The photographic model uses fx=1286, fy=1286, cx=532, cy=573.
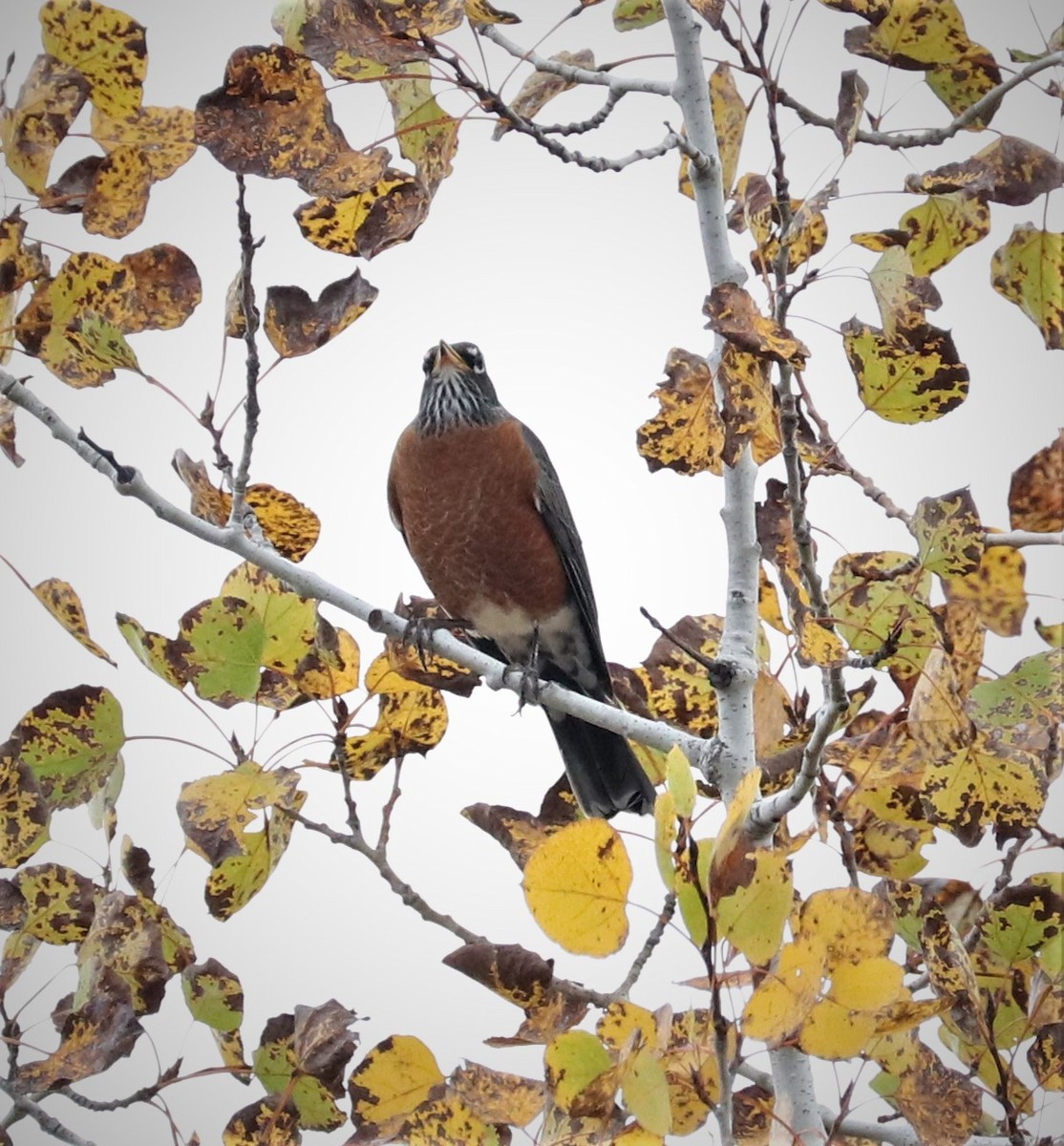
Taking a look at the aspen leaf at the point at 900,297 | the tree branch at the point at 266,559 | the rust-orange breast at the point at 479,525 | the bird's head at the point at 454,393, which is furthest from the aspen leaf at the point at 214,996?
the bird's head at the point at 454,393

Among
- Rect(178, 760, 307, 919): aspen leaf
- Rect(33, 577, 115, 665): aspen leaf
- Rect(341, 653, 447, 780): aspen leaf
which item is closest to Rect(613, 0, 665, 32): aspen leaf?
Rect(341, 653, 447, 780): aspen leaf

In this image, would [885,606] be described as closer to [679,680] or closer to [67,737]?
[679,680]

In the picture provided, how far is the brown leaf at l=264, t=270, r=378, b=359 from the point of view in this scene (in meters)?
1.73

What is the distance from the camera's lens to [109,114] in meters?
1.73

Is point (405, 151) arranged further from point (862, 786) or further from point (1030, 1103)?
point (1030, 1103)

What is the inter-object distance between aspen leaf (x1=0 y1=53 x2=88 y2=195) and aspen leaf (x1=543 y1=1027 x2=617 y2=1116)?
129 centimetres

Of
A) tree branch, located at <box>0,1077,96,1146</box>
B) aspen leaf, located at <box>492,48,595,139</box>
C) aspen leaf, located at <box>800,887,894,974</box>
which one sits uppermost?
aspen leaf, located at <box>492,48,595,139</box>

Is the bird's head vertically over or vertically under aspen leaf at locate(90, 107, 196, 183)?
over

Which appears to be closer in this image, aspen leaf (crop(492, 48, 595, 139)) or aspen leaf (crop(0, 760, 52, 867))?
aspen leaf (crop(0, 760, 52, 867))

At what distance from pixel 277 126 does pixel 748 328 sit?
0.63 metres

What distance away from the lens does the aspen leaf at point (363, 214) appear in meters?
1.58

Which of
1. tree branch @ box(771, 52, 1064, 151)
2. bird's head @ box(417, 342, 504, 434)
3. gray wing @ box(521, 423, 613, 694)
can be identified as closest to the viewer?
tree branch @ box(771, 52, 1064, 151)

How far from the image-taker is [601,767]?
3.63m

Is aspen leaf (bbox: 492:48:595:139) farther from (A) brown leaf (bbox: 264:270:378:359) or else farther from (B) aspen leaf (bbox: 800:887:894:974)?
(B) aspen leaf (bbox: 800:887:894:974)
